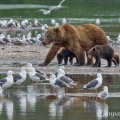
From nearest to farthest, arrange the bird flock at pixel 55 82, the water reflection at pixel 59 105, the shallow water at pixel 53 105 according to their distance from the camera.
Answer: the shallow water at pixel 53 105
the water reflection at pixel 59 105
the bird flock at pixel 55 82

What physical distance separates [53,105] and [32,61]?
9.04 metres

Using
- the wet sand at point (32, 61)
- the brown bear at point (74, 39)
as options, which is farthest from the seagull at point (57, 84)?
the brown bear at point (74, 39)

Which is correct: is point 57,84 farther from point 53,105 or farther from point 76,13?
point 76,13

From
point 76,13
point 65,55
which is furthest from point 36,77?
point 76,13

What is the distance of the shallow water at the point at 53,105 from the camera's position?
13.7 metres

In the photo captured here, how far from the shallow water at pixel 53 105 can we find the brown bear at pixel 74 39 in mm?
4543

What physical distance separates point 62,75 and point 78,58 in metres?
4.65

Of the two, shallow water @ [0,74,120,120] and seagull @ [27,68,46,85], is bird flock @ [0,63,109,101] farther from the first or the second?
shallow water @ [0,74,120,120]

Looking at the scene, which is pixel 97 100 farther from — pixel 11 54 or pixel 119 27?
pixel 119 27

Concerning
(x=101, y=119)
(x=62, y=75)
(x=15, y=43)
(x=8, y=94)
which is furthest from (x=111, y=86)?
(x=15, y=43)

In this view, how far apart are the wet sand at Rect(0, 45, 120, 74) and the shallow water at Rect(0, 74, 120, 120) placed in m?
2.94

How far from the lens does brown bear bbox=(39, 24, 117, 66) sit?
22375mm

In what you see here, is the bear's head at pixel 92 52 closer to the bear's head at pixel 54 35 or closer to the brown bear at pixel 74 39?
the brown bear at pixel 74 39

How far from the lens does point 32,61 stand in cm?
2391
